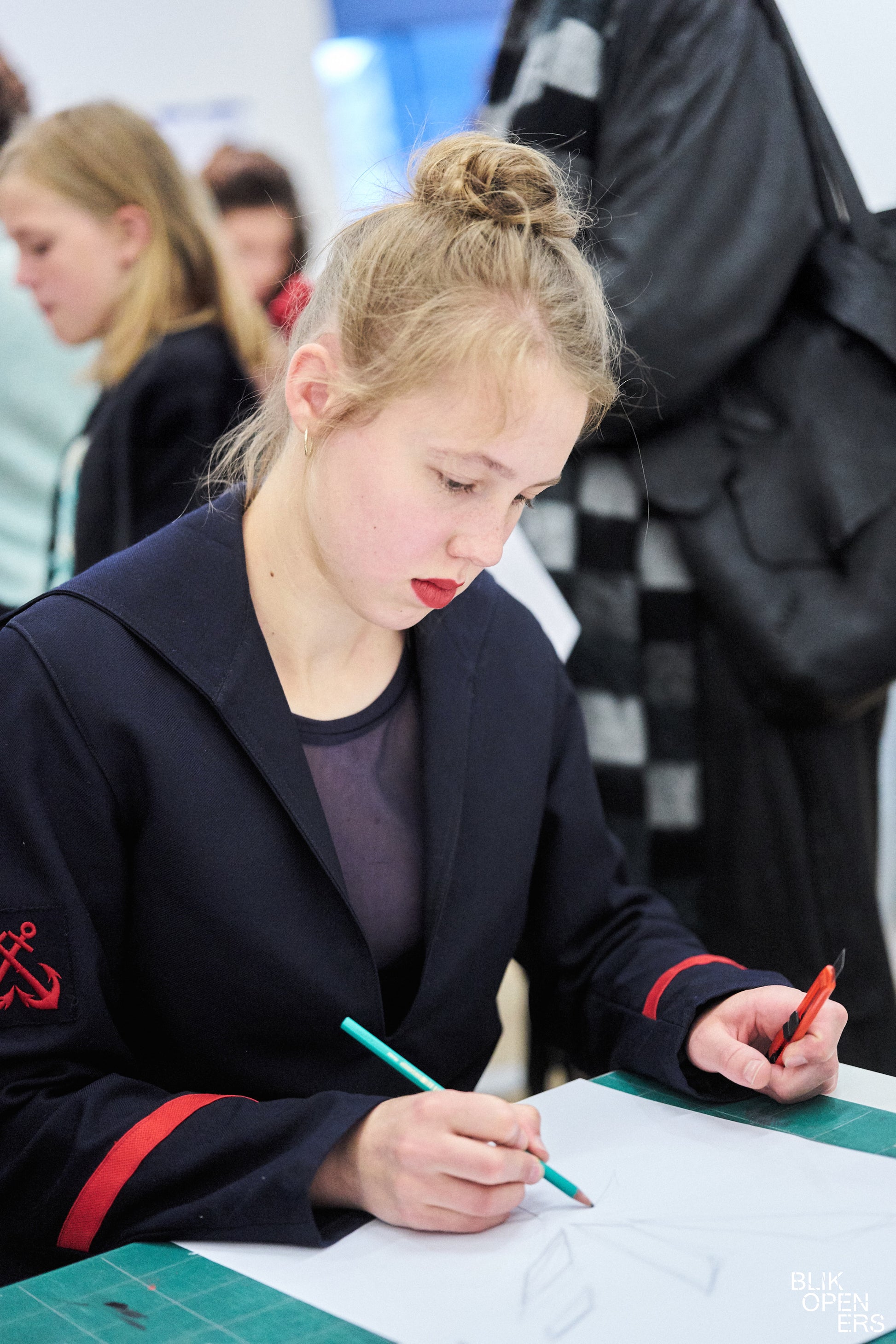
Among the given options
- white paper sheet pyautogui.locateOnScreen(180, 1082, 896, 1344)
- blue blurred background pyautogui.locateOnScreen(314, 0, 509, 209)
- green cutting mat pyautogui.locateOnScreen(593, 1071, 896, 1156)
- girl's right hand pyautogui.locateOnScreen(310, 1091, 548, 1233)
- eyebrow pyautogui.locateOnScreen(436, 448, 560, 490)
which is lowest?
green cutting mat pyautogui.locateOnScreen(593, 1071, 896, 1156)

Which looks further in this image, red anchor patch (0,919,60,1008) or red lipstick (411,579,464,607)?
red lipstick (411,579,464,607)

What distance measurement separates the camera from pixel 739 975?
3.48ft

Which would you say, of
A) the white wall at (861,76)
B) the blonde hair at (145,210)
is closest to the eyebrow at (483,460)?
the blonde hair at (145,210)

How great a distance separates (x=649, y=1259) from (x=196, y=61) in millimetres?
4009

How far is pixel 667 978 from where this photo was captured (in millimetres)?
1083

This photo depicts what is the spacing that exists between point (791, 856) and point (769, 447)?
476 mm

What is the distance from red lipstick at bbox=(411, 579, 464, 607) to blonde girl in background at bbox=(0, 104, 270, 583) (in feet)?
3.04

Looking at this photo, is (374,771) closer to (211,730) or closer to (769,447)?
(211,730)

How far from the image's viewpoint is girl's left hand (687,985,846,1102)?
0.97 metres

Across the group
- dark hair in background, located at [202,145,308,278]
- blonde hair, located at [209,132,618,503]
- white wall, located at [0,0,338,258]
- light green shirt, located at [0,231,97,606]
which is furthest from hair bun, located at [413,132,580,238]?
white wall, located at [0,0,338,258]

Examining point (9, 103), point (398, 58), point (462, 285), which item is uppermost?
point (9, 103)

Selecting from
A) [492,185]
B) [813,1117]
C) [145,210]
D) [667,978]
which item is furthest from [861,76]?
[813,1117]

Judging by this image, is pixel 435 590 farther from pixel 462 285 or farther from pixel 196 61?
pixel 196 61

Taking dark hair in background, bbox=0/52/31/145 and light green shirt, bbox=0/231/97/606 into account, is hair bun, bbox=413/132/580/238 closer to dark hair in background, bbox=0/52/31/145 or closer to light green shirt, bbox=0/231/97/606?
light green shirt, bbox=0/231/97/606
